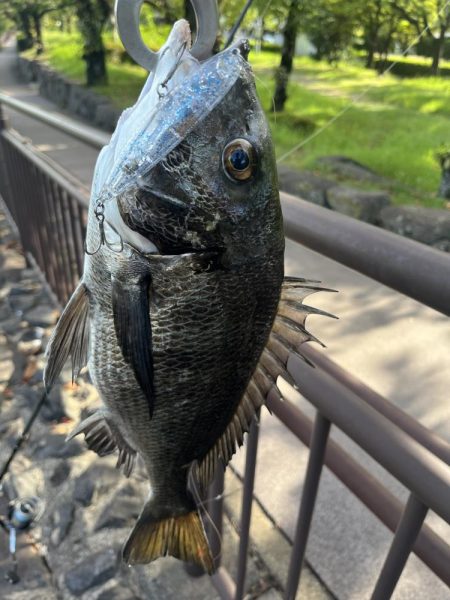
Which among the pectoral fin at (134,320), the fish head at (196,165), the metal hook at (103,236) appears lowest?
the pectoral fin at (134,320)

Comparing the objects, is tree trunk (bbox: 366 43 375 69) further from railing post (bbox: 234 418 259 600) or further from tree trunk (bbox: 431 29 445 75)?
railing post (bbox: 234 418 259 600)

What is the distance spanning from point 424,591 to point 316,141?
822 cm

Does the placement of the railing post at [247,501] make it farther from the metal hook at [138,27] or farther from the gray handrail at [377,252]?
the metal hook at [138,27]

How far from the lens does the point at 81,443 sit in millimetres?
2787

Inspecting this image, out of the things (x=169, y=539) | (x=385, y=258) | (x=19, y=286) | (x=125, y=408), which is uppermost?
(x=385, y=258)

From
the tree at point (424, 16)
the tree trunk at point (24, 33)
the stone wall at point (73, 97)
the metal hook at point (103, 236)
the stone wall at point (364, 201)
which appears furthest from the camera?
the tree trunk at point (24, 33)

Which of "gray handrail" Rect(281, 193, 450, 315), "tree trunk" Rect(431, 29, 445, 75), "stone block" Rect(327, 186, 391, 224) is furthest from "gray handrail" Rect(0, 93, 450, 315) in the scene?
"tree trunk" Rect(431, 29, 445, 75)

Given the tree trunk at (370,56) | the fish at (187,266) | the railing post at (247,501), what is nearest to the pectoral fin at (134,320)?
the fish at (187,266)

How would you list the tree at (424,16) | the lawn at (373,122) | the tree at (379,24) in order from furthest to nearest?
the tree at (379,24), the tree at (424,16), the lawn at (373,122)

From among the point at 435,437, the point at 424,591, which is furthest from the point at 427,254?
the point at 424,591

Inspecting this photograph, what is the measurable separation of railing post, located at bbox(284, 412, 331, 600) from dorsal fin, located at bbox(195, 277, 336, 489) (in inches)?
7.0

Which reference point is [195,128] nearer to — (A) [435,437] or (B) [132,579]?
(A) [435,437]

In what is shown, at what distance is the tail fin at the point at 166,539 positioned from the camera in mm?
1189

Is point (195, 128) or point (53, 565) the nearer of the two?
point (195, 128)
